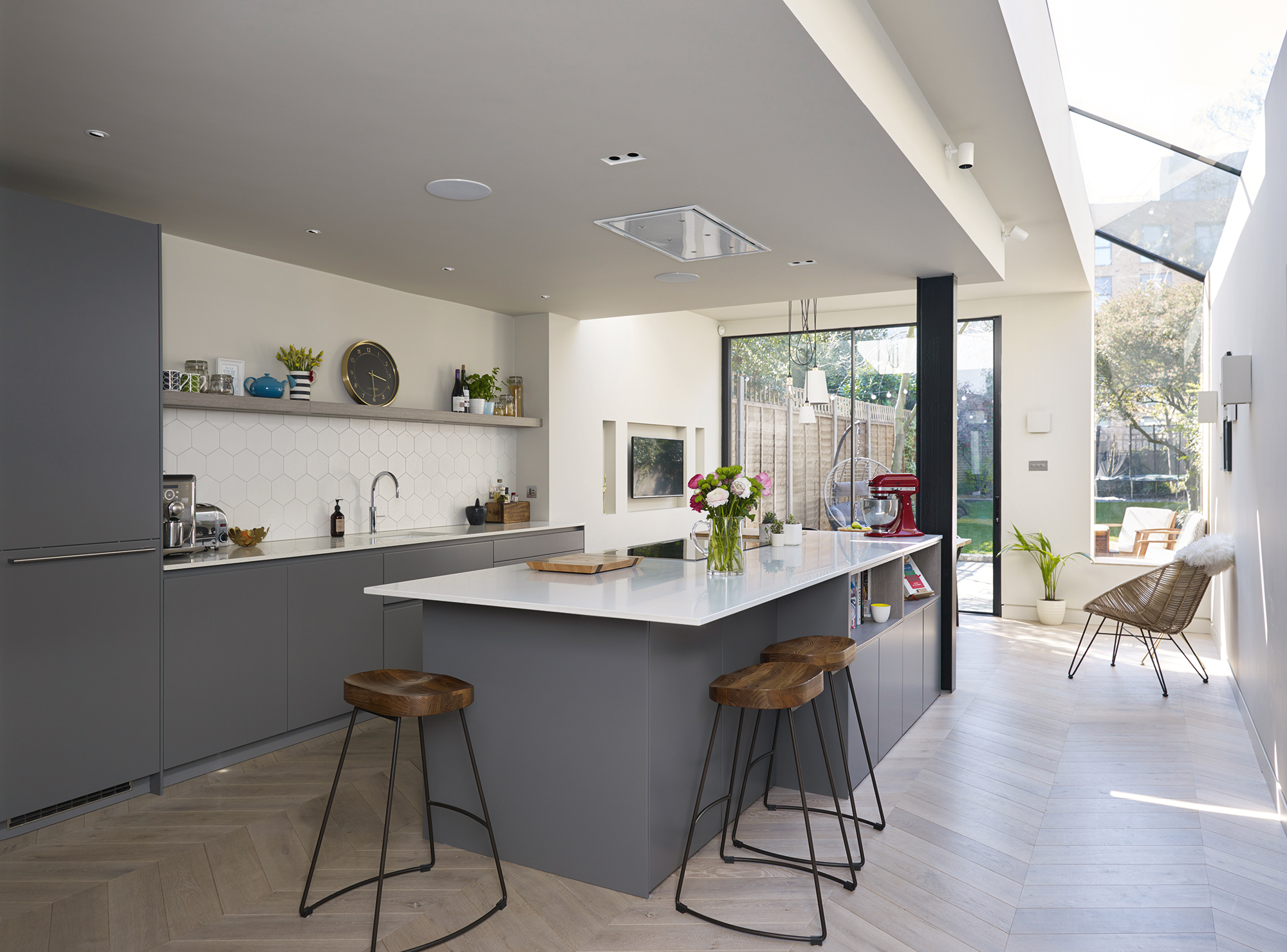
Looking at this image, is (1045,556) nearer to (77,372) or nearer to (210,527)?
(210,527)

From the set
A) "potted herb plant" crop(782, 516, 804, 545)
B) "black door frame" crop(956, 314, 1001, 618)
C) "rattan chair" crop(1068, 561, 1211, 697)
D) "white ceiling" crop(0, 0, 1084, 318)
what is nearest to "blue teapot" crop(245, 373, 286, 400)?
"white ceiling" crop(0, 0, 1084, 318)

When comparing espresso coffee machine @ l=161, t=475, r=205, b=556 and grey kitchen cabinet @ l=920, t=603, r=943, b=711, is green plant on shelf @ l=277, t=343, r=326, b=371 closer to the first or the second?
espresso coffee machine @ l=161, t=475, r=205, b=556

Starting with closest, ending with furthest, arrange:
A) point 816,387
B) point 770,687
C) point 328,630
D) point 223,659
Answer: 1. point 770,687
2. point 223,659
3. point 328,630
4. point 816,387

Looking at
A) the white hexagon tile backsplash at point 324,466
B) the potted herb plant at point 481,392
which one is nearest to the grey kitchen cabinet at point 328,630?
the white hexagon tile backsplash at point 324,466

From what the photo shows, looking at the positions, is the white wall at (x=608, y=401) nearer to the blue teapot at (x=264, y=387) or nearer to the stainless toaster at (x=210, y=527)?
the blue teapot at (x=264, y=387)

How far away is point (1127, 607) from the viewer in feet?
17.2

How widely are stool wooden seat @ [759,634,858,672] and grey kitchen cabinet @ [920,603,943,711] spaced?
4.93 ft

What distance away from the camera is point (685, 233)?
12.6 ft

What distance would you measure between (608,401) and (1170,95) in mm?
4137

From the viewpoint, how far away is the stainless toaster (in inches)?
152

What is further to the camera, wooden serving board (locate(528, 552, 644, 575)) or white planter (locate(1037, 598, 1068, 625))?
white planter (locate(1037, 598, 1068, 625))

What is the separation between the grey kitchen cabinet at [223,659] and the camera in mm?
3369

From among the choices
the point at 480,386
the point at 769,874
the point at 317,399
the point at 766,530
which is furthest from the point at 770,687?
the point at 480,386

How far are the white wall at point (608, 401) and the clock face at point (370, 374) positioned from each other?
1236mm
